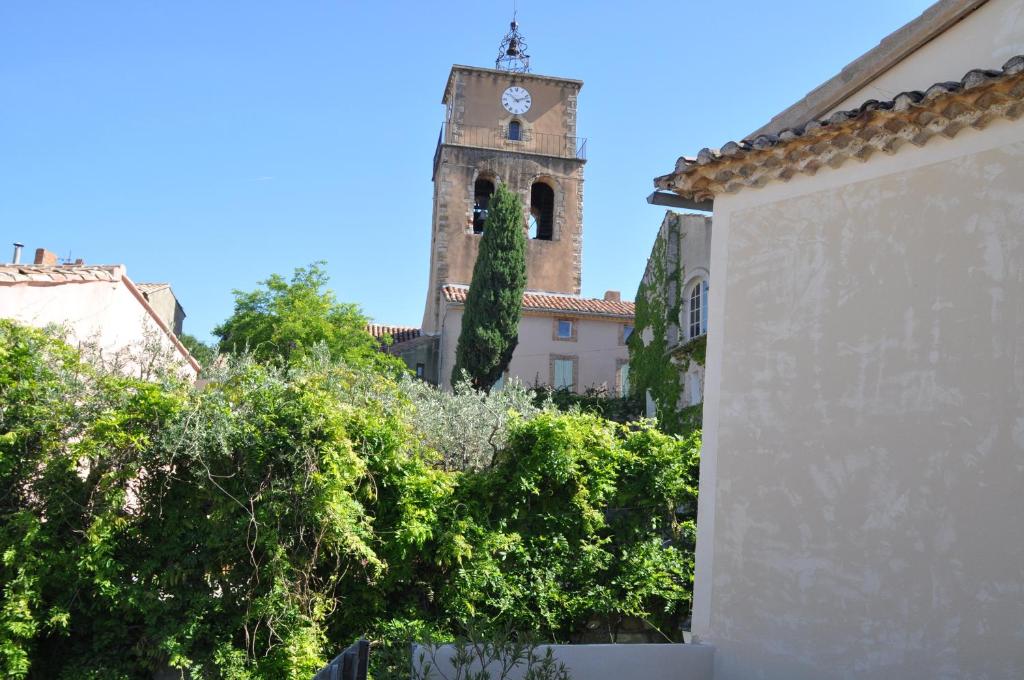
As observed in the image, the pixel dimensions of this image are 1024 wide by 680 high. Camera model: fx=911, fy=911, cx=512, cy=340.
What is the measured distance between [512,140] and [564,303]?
30.2ft

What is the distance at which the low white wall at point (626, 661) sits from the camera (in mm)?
→ 8172

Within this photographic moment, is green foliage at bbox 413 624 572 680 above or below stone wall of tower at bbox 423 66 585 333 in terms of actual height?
below

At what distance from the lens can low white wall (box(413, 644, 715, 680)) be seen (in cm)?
817

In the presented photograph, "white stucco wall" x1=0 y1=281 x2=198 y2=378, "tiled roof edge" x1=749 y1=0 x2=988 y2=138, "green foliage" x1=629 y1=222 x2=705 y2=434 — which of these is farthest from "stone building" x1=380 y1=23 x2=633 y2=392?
"tiled roof edge" x1=749 y1=0 x2=988 y2=138

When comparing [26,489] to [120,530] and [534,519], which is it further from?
[534,519]

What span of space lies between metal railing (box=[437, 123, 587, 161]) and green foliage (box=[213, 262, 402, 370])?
10.9 m

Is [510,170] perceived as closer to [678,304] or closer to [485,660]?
[678,304]

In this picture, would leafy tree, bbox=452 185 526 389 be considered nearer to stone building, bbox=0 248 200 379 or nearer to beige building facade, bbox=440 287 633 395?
beige building facade, bbox=440 287 633 395

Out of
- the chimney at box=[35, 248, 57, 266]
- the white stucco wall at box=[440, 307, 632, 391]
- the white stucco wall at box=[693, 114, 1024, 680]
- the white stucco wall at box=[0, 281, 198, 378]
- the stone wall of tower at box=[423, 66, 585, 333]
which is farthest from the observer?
the stone wall of tower at box=[423, 66, 585, 333]

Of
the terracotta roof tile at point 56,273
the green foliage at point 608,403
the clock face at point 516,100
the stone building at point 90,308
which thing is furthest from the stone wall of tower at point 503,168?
the terracotta roof tile at point 56,273

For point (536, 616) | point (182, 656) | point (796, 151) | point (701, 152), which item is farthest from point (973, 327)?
point (182, 656)

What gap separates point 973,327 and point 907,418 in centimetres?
84

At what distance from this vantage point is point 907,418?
7.04 meters

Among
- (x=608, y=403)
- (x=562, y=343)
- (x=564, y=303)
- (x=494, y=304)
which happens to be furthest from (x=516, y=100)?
(x=608, y=403)
